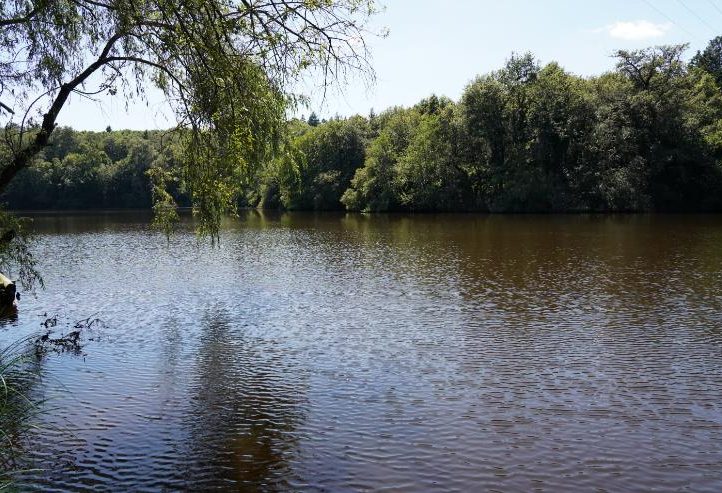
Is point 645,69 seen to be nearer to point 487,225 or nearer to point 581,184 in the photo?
point 581,184

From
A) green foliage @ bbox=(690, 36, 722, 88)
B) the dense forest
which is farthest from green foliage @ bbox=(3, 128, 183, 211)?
green foliage @ bbox=(690, 36, 722, 88)

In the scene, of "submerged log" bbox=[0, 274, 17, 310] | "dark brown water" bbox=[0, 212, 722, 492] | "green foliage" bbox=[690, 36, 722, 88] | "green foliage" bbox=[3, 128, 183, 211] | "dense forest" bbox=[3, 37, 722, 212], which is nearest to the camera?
"dark brown water" bbox=[0, 212, 722, 492]

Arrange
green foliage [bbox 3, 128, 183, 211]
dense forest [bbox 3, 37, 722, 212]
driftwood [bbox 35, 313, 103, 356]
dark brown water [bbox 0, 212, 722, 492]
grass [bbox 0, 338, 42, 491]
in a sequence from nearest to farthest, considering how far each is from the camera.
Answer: grass [bbox 0, 338, 42, 491]
dark brown water [bbox 0, 212, 722, 492]
driftwood [bbox 35, 313, 103, 356]
dense forest [bbox 3, 37, 722, 212]
green foliage [bbox 3, 128, 183, 211]

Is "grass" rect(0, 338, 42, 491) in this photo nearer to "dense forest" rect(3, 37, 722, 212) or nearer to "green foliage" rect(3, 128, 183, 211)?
"dense forest" rect(3, 37, 722, 212)

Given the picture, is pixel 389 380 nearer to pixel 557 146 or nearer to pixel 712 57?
pixel 557 146

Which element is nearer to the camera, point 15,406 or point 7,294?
point 15,406

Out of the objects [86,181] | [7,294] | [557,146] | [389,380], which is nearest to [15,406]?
[389,380]

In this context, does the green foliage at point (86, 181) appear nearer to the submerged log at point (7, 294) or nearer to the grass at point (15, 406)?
the submerged log at point (7, 294)

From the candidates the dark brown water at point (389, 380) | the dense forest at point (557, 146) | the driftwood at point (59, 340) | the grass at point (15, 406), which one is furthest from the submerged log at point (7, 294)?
the dense forest at point (557, 146)

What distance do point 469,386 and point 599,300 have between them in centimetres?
896

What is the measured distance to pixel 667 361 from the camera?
12.6m

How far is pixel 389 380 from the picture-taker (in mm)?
11891

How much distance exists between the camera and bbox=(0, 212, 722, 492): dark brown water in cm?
825

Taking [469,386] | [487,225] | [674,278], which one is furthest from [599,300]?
[487,225]
